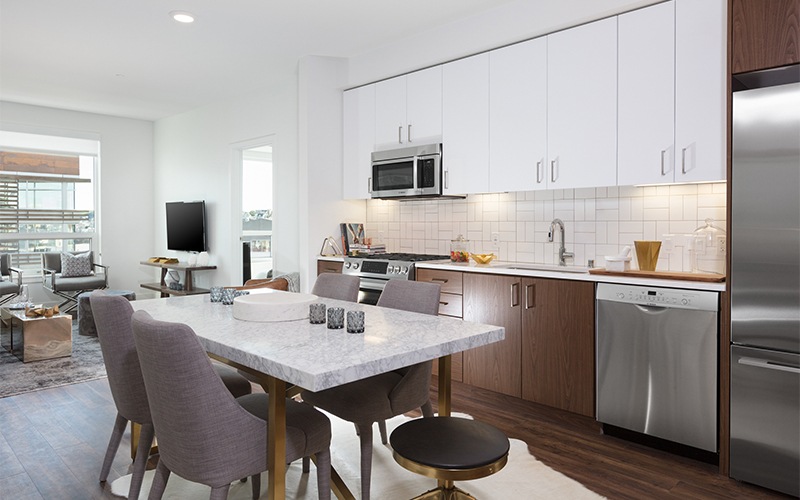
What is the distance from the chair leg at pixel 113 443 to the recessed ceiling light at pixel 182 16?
3007 millimetres

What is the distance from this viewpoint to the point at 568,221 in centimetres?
398

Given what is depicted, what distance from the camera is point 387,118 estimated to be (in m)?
4.89

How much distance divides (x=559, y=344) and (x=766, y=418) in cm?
114

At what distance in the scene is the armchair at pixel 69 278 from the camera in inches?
263

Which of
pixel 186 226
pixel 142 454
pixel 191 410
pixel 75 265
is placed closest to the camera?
pixel 191 410

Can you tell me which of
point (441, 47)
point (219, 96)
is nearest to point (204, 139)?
point (219, 96)

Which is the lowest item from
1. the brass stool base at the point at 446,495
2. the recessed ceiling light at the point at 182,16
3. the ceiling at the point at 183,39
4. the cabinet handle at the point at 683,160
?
the brass stool base at the point at 446,495

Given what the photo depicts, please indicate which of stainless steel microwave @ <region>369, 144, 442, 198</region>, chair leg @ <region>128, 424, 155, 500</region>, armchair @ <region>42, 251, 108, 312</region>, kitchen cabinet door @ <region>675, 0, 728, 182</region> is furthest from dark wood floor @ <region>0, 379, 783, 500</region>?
armchair @ <region>42, 251, 108, 312</region>

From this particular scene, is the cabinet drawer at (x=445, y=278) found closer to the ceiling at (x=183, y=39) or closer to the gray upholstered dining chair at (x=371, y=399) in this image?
the gray upholstered dining chair at (x=371, y=399)

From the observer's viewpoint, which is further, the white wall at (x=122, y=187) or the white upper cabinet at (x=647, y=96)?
the white wall at (x=122, y=187)

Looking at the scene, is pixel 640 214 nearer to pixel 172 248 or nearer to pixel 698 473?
pixel 698 473

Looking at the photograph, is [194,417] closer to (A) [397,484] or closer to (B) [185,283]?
(A) [397,484]

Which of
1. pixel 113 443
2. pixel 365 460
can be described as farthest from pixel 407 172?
pixel 113 443

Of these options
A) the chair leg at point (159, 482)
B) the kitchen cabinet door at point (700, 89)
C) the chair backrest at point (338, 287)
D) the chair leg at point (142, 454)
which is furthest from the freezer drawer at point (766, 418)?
the chair leg at point (142, 454)
